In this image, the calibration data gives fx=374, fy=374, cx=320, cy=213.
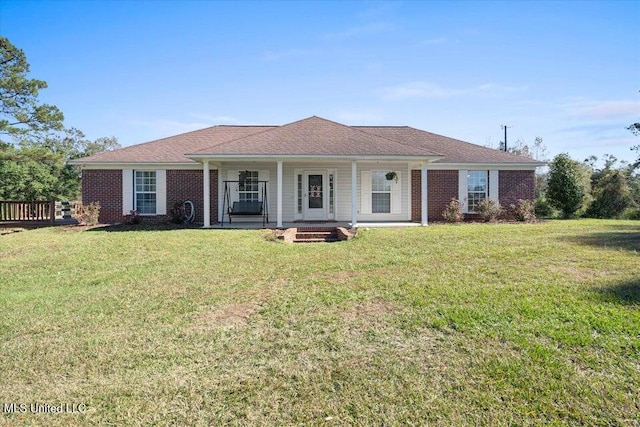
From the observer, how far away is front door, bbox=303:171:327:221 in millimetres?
15695

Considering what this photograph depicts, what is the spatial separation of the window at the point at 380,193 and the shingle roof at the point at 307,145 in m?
1.65

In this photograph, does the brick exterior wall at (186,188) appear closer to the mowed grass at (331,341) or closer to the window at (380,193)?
the window at (380,193)

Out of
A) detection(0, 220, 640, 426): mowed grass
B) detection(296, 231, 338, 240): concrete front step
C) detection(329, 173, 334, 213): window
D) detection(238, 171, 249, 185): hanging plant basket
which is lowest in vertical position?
detection(0, 220, 640, 426): mowed grass

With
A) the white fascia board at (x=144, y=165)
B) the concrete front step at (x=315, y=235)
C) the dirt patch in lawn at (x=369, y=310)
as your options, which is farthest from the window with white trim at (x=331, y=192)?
the dirt patch in lawn at (x=369, y=310)

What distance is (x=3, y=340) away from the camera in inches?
161

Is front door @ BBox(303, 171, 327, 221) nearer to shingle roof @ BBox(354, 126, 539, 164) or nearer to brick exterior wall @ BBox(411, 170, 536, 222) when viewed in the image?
brick exterior wall @ BBox(411, 170, 536, 222)

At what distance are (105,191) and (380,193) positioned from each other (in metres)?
11.5

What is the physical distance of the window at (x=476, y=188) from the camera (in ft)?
53.5

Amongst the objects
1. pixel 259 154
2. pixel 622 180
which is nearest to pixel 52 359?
pixel 259 154

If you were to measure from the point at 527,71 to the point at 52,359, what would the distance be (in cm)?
1566

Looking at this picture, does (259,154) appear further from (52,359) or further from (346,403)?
(346,403)

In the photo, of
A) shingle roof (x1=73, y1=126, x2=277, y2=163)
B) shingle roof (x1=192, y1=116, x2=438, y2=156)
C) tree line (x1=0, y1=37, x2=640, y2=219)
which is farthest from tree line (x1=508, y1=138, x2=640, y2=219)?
shingle roof (x1=73, y1=126, x2=277, y2=163)

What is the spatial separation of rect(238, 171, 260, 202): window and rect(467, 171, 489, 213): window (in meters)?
9.17

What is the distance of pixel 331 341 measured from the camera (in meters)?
3.86
